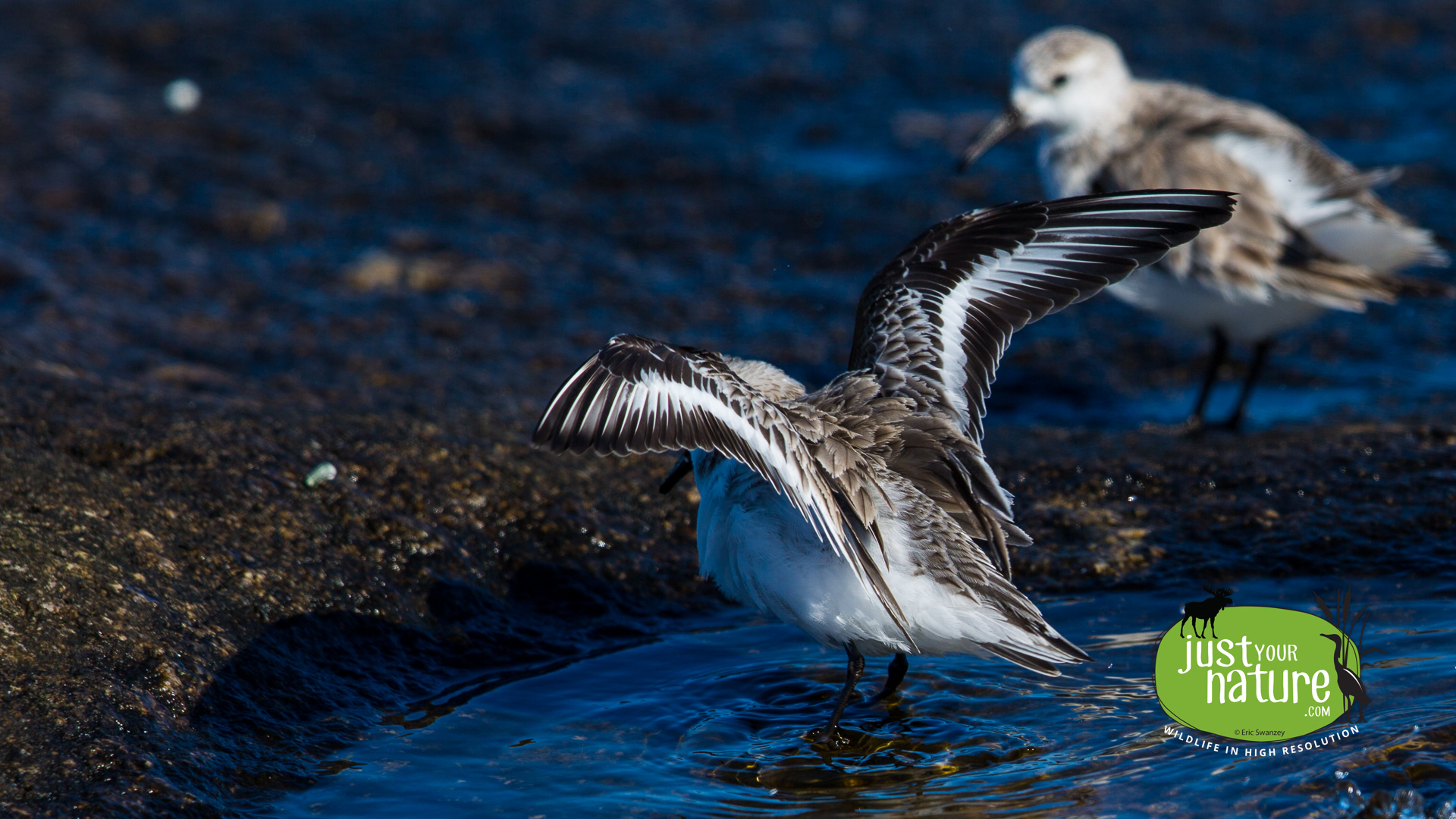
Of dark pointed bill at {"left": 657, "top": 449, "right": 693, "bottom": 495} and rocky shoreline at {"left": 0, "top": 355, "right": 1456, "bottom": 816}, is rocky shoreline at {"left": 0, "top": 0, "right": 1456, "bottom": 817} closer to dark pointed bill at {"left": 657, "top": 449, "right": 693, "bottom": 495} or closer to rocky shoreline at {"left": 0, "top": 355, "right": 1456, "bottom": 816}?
rocky shoreline at {"left": 0, "top": 355, "right": 1456, "bottom": 816}

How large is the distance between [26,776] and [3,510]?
1059 millimetres

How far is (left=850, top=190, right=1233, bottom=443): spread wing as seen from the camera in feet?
15.4

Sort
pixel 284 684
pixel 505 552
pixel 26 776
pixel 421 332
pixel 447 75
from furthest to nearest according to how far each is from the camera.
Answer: pixel 447 75, pixel 421 332, pixel 505 552, pixel 284 684, pixel 26 776

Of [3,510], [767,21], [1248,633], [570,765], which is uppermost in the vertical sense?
[767,21]

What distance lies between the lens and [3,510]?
4500 millimetres

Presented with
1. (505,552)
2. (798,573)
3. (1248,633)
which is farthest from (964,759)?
(505,552)

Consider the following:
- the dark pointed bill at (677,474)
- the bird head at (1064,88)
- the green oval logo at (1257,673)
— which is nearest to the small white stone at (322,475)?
the dark pointed bill at (677,474)

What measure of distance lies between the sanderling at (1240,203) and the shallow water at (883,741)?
2167mm

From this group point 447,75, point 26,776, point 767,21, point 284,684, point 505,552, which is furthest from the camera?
point 767,21

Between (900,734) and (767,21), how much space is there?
868cm

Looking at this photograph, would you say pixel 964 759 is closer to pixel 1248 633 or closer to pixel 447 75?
pixel 1248 633

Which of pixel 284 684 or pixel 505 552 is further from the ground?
pixel 505 552

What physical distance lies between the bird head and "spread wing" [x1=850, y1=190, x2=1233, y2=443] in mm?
3014

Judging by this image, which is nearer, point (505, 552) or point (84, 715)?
point (84, 715)
